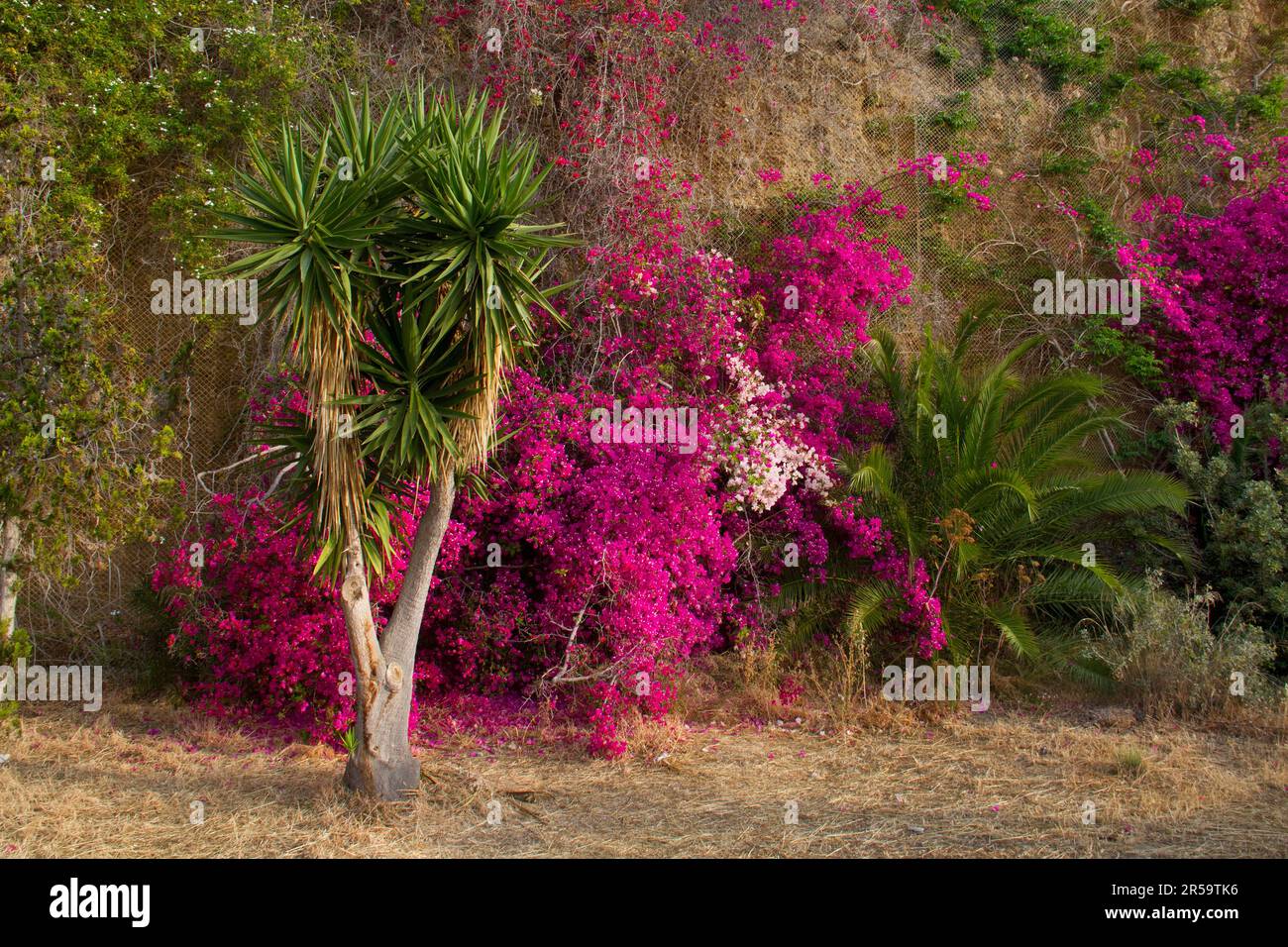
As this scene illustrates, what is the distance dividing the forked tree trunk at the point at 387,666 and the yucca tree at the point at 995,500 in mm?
3442

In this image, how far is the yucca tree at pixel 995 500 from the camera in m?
8.02

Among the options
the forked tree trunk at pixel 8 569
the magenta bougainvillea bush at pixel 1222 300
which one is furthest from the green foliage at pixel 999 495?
the forked tree trunk at pixel 8 569

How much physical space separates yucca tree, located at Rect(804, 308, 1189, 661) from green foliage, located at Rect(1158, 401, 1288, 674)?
42 cm

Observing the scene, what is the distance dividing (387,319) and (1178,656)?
598 centimetres

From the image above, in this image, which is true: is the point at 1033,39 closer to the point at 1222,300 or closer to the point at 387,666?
the point at 1222,300

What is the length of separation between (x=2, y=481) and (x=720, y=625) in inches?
209

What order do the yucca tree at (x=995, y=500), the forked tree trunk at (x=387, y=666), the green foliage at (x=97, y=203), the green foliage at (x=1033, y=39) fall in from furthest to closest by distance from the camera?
the green foliage at (x=1033, y=39), the yucca tree at (x=995, y=500), the green foliage at (x=97, y=203), the forked tree trunk at (x=387, y=666)

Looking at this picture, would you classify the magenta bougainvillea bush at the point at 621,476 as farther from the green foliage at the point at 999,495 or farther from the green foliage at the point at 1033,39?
the green foliage at the point at 1033,39

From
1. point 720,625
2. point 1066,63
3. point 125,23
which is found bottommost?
point 720,625

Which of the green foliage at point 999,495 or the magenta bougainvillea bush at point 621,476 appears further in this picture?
the green foliage at point 999,495

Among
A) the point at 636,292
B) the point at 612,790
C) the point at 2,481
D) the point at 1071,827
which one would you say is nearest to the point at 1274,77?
the point at 636,292

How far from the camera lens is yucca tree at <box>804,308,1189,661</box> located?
8023 mm

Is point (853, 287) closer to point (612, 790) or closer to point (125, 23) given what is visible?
point (612, 790)

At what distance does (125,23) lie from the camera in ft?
27.5
